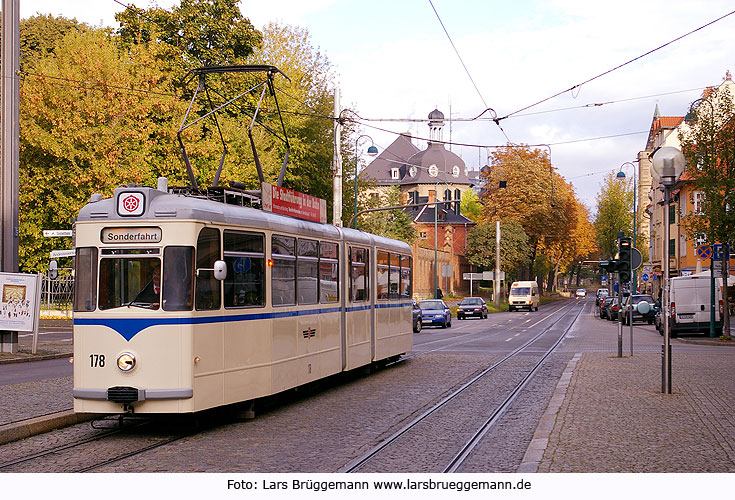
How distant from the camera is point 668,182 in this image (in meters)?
15.2

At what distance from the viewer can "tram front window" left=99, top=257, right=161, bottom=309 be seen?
11.4 metres

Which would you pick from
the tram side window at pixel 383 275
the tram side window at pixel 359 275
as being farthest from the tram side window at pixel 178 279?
the tram side window at pixel 383 275

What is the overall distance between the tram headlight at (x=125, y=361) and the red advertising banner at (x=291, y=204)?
3487 mm

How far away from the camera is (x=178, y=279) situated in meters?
11.4

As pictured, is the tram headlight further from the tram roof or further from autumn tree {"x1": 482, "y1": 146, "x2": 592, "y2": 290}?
autumn tree {"x1": 482, "y1": 146, "x2": 592, "y2": 290}

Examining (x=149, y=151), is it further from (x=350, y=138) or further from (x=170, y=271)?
(x=170, y=271)

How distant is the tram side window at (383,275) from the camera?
19.3 m

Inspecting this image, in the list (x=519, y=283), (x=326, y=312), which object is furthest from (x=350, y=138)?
(x=326, y=312)

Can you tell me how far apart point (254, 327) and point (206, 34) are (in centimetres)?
3938

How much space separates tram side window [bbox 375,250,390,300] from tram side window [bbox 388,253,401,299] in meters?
0.30

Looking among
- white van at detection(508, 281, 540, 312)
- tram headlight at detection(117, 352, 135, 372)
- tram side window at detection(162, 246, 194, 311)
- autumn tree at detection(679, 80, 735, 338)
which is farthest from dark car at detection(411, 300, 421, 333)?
white van at detection(508, 281, 540, 312)

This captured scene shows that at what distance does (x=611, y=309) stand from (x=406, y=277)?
35097 mm

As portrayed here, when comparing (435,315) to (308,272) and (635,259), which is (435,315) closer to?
(635,259)

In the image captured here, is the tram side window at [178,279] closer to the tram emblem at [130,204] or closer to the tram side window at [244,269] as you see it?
the tram emblem at [130,204]
